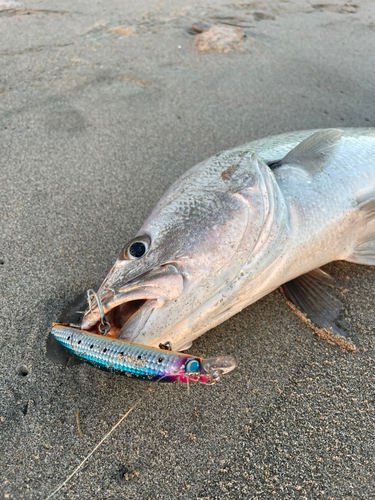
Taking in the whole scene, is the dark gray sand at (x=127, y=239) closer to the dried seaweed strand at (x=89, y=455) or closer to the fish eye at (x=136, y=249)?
the dried seaweed strand at (x=89, y=455)

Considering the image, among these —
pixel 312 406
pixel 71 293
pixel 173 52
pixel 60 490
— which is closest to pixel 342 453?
pixel 312 406

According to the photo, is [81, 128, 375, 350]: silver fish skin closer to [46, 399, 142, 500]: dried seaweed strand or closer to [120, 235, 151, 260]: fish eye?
[120, 235, 151, 260]: fish eye

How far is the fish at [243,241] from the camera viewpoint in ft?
5.07

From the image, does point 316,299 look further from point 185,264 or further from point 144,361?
point 144,361

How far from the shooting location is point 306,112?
3.60 meters

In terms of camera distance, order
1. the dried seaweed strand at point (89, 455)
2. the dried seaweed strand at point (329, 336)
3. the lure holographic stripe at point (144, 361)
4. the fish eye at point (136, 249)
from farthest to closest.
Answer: the dried seaweed strand at point (329, 336)
the fish eye at point (136, 249)
the dried seaweed strand at point (89, 455)
the lure holographic stripe at point (144, 361)

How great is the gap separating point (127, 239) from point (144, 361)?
3.91 ft

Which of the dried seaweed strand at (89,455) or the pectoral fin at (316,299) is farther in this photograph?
the pectoral fin at (316,299)

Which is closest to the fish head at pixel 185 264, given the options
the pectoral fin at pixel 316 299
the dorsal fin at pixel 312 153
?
the dorsal fin at pixel 312 153

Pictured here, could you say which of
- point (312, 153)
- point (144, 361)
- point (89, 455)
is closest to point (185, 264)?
point (144, 361)

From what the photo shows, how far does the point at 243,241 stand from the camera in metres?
1.71

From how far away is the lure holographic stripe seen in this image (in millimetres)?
1289

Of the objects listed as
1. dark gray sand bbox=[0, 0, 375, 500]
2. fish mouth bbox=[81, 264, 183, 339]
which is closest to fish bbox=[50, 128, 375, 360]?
fish mouth bbox=[81, 264, 183, 339]

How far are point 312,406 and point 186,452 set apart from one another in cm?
62
